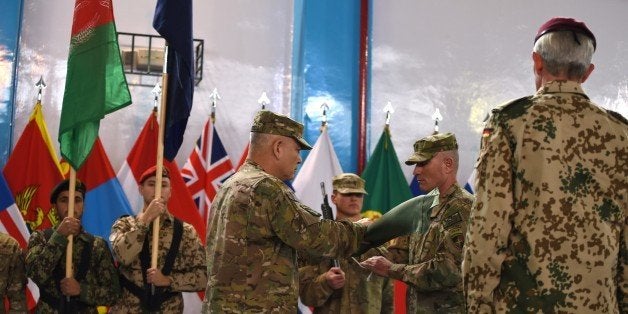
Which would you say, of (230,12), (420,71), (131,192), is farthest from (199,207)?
(420,71)

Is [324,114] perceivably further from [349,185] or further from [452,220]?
[452,220]

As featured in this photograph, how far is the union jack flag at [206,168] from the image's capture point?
672 cm

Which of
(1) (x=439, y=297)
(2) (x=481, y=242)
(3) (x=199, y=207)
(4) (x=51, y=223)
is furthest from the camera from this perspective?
(3) (x=199, y=207)

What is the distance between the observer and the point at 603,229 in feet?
8.38

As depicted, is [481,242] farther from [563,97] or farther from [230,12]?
[230,12]

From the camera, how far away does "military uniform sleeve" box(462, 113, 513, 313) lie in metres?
→ 2.50

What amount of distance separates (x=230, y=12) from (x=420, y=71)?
1809 millimetres

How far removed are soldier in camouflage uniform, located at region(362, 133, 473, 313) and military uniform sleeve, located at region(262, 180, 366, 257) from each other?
1.81 ft

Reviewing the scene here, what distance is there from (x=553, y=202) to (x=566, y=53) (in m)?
0.47

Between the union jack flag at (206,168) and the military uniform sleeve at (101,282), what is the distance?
163 centimetres

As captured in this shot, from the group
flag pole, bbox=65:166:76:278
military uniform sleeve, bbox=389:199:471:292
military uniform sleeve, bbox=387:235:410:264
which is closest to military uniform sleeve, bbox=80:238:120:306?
flag pole, bbox=65:166:76:278

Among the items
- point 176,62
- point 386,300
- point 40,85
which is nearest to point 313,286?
point 386,300

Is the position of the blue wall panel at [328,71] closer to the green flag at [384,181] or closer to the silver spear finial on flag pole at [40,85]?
the green flag at [384,181]

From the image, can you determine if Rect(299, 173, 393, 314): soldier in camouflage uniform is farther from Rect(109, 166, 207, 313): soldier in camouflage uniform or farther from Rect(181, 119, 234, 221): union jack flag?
Rect(181, 119, 234, 221): union jack flag
